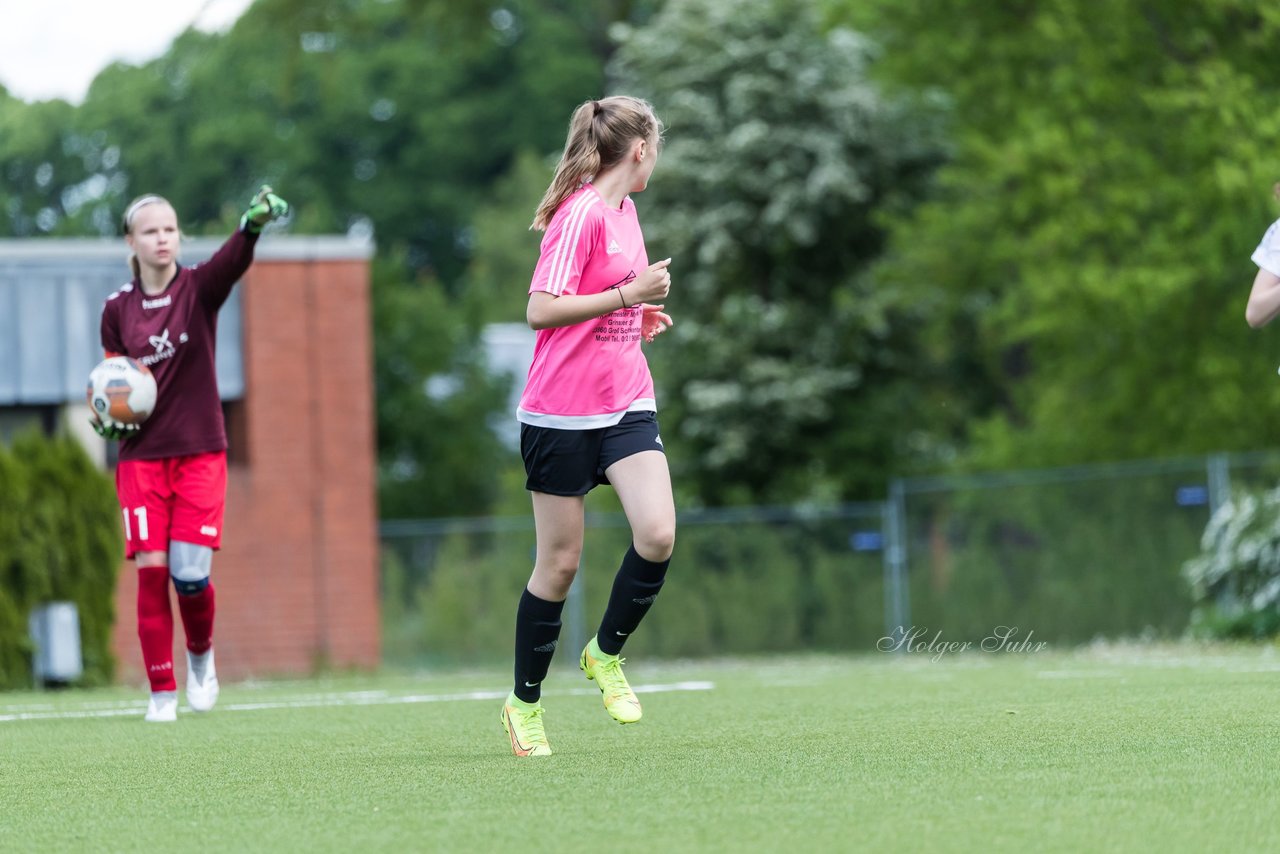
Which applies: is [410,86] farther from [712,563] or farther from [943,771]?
[943,771]

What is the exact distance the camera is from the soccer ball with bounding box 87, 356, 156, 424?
7430mm

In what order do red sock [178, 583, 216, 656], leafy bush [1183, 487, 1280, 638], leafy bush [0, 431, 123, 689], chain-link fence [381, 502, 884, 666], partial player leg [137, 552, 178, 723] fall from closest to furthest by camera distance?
partial player leg [137, 552, 178, 723], red sock [178, 583, 216, 656], leafy bush [0, 431, 123, 689], leafy bush [1183, 487, 1280, 638], chain-link fence [381, 502, 884, 666]

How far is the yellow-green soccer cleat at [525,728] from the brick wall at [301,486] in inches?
491

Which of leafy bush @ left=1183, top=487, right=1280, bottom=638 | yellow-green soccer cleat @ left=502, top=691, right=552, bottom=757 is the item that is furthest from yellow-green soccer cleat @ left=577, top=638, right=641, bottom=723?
leafy bush @ left=1183, top=487, right=1280, bottom=638

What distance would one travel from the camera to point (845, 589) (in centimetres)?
2238

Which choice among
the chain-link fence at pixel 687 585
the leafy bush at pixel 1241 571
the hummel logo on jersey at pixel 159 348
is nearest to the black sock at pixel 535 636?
the hummel logo on jersey at pixel 159 348

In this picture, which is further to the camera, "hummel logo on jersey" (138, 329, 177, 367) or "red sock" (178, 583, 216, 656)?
"red sock" (178, 583, 216, 656)

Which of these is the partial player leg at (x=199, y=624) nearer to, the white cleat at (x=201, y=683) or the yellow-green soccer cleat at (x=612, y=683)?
the white cleat at (x=201, y=683)

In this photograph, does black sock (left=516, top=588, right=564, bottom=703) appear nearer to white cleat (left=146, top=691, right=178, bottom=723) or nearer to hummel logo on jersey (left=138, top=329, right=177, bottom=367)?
white cleat (left=146, top=691, right=178, bottom=723)

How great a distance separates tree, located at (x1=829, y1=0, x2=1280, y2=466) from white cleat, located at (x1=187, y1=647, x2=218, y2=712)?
13.0m

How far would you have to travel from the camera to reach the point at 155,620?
25.2 feet

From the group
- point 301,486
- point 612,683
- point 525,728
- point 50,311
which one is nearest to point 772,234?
point 301,486

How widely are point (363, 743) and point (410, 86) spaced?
39.1 m

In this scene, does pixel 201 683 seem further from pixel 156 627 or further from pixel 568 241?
pixel 568 241
